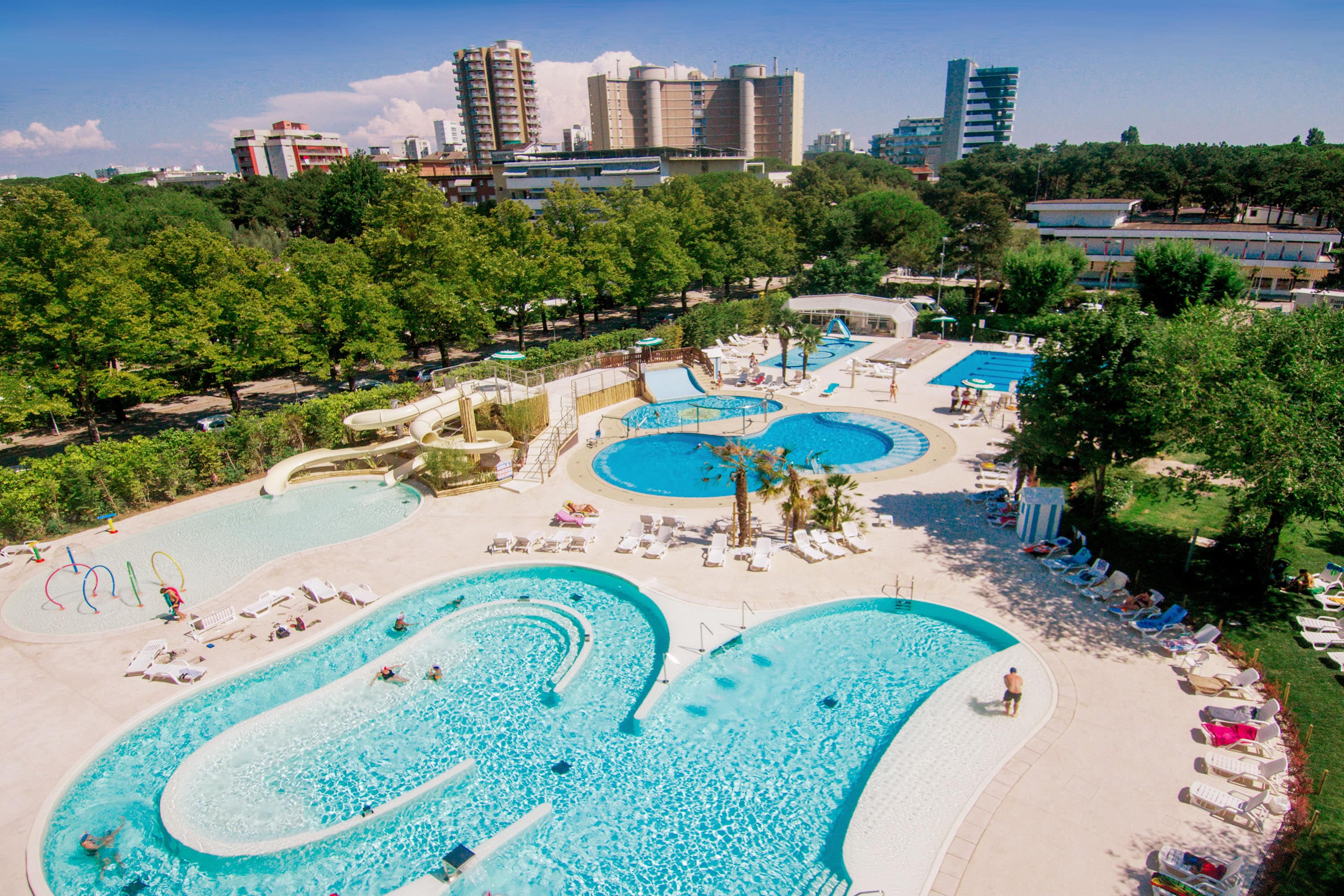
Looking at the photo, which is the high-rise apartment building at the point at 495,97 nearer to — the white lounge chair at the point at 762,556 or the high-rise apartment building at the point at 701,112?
the high-rise apartment building at the point at 701,112

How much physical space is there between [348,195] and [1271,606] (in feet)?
257

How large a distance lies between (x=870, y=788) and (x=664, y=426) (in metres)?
22.0

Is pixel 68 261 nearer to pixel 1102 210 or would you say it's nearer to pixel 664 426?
pixel 664 426

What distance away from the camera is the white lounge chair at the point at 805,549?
20516mm

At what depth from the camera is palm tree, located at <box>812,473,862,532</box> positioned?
2172 centimetres

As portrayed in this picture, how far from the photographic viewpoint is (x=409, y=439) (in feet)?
95.5

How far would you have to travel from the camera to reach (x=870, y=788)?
13141 mm

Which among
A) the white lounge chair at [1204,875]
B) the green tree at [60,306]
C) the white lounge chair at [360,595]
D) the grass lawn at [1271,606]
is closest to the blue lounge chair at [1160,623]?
the grass lawn at [1271,606]

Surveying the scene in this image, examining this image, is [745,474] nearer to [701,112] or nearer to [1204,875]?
[1204,875]

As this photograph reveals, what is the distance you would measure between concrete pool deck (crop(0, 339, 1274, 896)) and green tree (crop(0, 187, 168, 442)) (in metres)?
7.90

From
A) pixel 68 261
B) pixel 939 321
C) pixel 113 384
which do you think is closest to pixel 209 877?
pixel 113 384

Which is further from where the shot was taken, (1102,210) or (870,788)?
(1102,210)

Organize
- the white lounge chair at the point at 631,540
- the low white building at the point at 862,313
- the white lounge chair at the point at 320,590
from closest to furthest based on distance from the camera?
the white lounge chair at the point at 320,590 → the white lounge chair at the point at 631,540 → the low white building at the point at 862,313

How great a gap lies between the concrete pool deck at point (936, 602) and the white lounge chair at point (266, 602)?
0.32 metres
